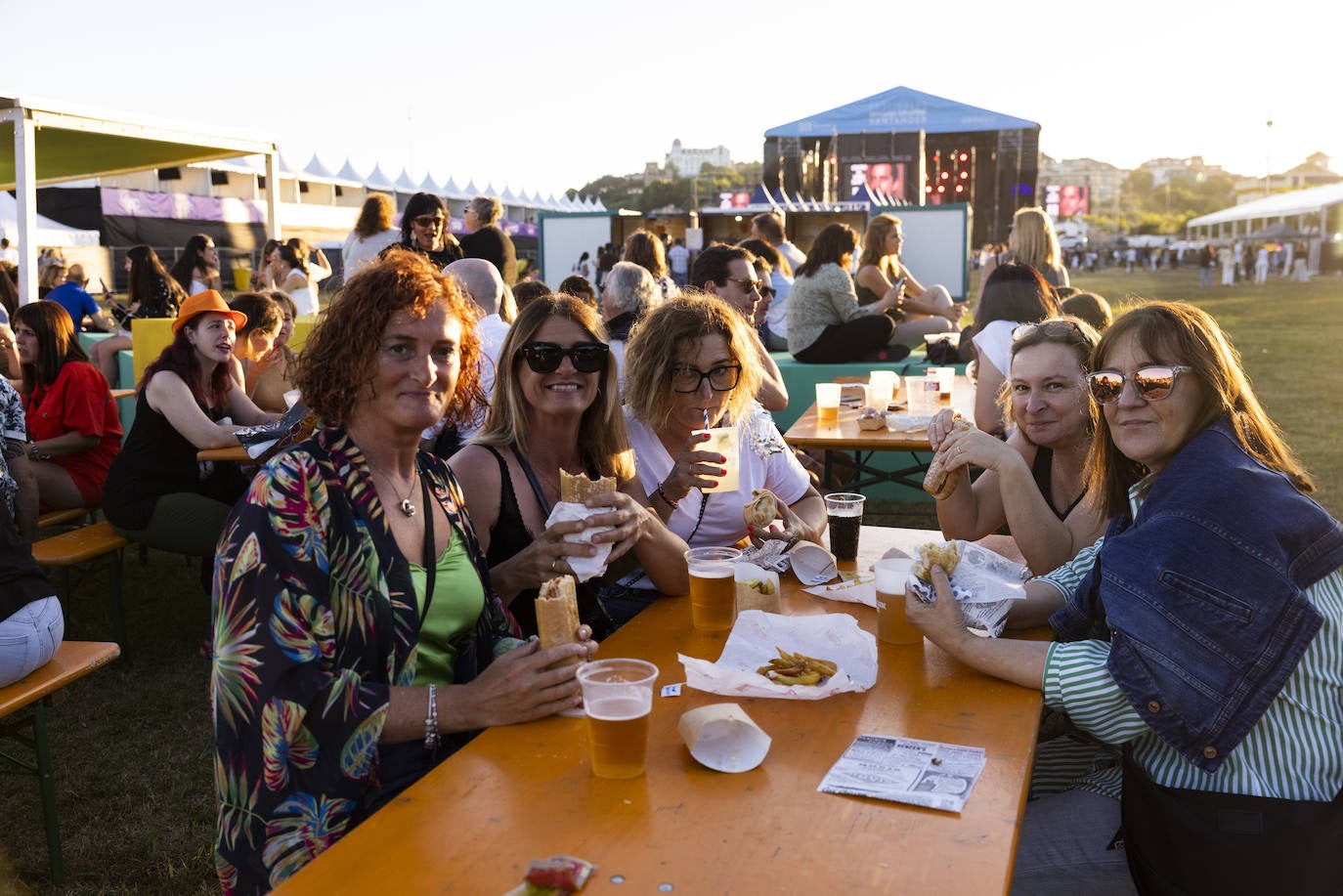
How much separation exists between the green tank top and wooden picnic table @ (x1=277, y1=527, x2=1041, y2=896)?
35 centimetres

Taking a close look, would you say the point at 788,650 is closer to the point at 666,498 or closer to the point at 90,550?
the point at 666,498

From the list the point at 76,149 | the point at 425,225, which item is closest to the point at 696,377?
the point at 425,225

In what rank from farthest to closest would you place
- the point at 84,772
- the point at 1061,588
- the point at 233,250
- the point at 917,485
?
1. the point at 233,250
2. the point at 917,485
3. the point at 84,772
4. the point at 1061,588

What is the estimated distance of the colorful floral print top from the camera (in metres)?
1.73

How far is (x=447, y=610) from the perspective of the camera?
217cm

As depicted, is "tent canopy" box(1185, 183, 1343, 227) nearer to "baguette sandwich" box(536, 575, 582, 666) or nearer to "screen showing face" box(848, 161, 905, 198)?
"screen showing face" box(848, 161, 905, 198)

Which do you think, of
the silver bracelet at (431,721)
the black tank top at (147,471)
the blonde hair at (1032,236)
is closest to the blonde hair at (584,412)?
the silver bracelet at (431,721)

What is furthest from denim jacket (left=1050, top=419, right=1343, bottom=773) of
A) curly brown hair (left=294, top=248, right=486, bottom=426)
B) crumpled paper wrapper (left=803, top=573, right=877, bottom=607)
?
curly brown hair (left=294, top=248, right=486, bottom=426)

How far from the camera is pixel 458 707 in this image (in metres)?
1.89

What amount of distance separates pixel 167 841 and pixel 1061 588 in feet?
9.66

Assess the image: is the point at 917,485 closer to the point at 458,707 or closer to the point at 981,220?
the point at 458,707

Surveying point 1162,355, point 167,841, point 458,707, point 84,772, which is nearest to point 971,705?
point 1162,355

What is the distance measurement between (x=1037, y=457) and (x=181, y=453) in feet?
13.2

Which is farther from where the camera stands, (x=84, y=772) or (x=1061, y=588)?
(x=84, y=772)
